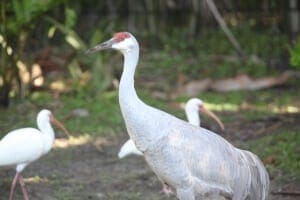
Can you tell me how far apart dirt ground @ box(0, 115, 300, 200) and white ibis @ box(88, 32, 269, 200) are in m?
1.27

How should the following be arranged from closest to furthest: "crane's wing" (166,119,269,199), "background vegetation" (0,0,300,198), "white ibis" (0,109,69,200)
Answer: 1. "crane's wing" (166,119,269,199)
2. "white ibis" (0,109,69,200)
3. "background vegetation" (0,0,300,198)

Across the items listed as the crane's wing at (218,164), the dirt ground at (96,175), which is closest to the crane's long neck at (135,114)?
the crane's wing at (218,164)

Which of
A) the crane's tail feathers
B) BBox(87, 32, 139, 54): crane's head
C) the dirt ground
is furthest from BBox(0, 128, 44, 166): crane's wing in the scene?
the crane's tail feathers

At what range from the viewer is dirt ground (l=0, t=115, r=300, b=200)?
8227 millimetres

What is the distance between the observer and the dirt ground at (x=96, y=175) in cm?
823

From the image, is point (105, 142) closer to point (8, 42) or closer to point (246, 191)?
point (8, 42)

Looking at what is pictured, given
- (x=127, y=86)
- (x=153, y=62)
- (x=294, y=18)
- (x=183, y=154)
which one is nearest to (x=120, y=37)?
(x=127, y=86)

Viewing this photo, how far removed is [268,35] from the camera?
58.6 ft

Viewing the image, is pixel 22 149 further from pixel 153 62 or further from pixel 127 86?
pixel 153 62

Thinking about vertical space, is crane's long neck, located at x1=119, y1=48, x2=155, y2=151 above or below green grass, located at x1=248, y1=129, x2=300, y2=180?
above

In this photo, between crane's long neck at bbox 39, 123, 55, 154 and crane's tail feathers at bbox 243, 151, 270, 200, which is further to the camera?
crane's long neck at bbox 39, 123, 55, 154

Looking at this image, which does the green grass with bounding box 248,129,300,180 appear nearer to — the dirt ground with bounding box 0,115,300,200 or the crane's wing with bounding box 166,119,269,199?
the dirt ground with bounding box 0,115,300,200

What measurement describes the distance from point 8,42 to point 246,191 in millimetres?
5882

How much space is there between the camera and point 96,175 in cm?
905
